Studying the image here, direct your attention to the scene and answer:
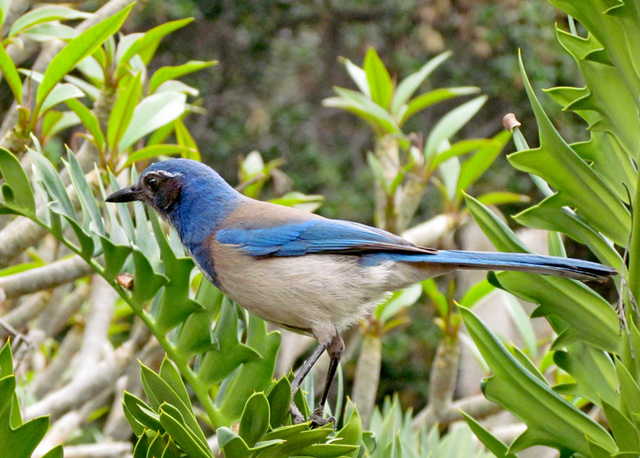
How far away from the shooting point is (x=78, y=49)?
2.51m

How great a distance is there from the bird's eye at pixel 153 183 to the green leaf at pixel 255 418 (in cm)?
117

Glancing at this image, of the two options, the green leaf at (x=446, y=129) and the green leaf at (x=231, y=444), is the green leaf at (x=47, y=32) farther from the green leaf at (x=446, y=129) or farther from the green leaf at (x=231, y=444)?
the green leaf at (x=231, y=444)

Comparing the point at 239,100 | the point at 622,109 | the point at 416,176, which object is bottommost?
the point at 239,100

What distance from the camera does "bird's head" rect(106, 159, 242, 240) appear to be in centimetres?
276

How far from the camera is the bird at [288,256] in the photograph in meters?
2.54

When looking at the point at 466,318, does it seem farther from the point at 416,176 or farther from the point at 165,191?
the point at 416,176

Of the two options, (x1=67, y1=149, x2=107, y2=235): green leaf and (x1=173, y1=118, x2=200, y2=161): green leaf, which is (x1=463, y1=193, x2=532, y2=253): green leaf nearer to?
(x1=67, y1=149, x2=107, y2=235): green leaf

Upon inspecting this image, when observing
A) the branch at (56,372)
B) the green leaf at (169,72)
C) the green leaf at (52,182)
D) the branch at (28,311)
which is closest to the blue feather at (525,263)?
the green leaf at (52,182)

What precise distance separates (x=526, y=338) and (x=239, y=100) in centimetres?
575

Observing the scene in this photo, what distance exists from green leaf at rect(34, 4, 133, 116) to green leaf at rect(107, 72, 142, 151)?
232 mm

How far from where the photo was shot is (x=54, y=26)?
9.44ft

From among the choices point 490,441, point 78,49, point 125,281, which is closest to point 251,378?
point 125,281

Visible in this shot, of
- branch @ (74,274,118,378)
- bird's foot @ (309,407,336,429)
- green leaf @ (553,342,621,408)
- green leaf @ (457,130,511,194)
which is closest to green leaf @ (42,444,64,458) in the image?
bird's foot @ (309,407,336,429)

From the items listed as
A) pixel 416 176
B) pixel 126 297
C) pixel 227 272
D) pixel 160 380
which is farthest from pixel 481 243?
pixel 160 380
